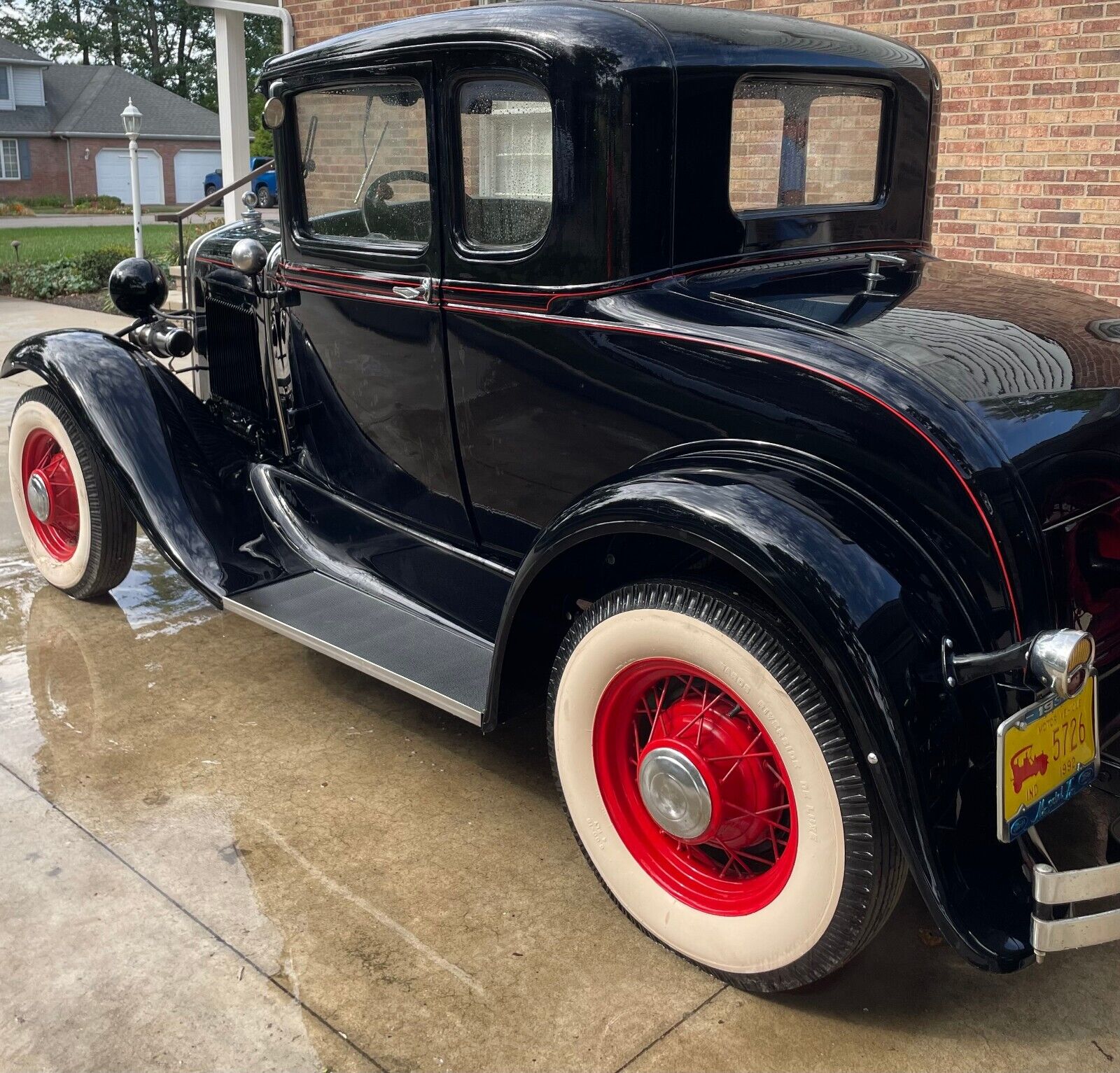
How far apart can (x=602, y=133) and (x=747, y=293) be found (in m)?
0.47

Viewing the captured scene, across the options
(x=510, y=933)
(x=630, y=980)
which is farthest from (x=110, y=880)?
(x=630, y=980)

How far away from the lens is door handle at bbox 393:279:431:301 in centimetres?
286

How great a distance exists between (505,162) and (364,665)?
128cm

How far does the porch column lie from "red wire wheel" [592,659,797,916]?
9087 millimetres

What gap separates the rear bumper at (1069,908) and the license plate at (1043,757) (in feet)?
0.31

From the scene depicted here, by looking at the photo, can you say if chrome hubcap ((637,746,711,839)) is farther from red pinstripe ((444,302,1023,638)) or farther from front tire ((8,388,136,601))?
front tire ((8,388,136,601))

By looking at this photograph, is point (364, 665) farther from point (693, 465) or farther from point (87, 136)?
point (87, 136)

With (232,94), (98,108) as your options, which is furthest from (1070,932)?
(98,108)

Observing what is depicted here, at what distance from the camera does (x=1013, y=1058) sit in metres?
2.12

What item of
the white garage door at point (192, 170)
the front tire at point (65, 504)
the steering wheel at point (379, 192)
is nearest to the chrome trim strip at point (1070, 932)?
the steering wheel at point (379, 192)

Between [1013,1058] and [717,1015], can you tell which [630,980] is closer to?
[717,1015]

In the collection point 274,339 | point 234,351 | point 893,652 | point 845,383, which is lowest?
point 893,652

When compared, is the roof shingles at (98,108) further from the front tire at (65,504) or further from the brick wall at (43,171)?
the front tire at (65,504)

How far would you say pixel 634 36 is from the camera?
2461 millimetres
